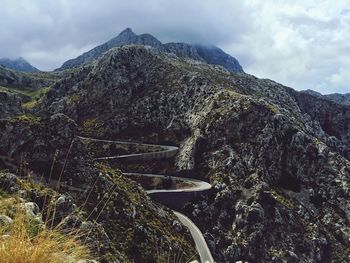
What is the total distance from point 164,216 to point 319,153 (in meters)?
79.0

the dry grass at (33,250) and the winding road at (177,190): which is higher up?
the dry grass at (33,250)

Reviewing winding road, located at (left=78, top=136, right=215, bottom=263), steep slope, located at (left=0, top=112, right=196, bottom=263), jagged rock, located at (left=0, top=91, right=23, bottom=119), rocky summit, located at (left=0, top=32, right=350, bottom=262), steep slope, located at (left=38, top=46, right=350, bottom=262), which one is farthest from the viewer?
jagged rock, located at (left=0, top=91, right=23, bottom=119)

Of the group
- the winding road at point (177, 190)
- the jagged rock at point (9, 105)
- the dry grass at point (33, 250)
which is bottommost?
the winding road at point (177, 190)

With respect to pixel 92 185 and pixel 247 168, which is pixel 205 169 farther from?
pixel 92 185

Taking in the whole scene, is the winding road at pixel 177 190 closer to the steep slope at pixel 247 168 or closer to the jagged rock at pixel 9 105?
the steep slope at pixel 247 168

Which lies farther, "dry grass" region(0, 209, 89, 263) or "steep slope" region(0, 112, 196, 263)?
"steep slope" region(0, 112, 196, 263)

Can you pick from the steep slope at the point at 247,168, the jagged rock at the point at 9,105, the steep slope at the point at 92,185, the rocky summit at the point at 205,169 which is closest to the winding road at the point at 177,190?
the rocky summit at the point at 205,169

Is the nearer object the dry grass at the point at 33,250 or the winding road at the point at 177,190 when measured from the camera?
the dry grass at the point at 33,250

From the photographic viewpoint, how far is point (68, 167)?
88.8 metres

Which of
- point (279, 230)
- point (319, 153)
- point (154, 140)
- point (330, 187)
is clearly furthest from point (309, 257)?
point (154, 140)

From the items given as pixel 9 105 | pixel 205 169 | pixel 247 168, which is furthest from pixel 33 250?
pixel 205 169

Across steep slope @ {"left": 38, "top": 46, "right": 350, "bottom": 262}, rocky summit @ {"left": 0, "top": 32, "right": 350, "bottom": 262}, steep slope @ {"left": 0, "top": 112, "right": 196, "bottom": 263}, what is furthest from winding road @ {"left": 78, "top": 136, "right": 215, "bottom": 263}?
steep slope @ {"left": 0, "top": 112, "right": 196, "bottom": 263}

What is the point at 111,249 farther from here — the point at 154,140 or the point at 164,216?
the point at 154,140

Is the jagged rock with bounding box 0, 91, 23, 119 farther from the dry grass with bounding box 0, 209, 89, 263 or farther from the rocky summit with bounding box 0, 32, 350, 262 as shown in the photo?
the dry grass with bounding box 0, 209, 89, 263
